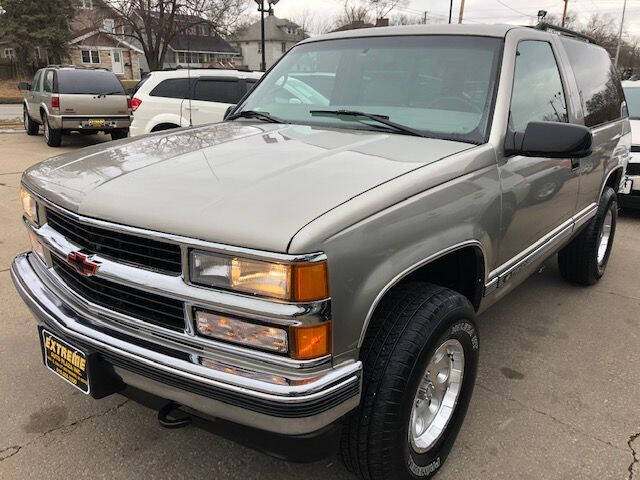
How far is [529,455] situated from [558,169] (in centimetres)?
163

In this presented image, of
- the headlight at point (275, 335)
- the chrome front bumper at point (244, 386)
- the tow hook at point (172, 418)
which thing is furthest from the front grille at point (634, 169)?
the tow hook at point (172, 418)

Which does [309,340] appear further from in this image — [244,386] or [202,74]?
[202,74]

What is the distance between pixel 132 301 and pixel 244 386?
1.91 feet

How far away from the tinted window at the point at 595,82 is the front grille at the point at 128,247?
3.11 m

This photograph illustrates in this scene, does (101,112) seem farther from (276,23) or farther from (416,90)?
(276,23)

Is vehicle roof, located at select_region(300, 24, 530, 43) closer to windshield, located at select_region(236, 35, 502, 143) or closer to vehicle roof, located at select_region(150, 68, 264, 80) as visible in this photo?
windshield, located at select_region(236, 35, 502, 143)

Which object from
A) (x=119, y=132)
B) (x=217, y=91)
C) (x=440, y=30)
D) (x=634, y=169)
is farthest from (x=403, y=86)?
(x=119, y=132)

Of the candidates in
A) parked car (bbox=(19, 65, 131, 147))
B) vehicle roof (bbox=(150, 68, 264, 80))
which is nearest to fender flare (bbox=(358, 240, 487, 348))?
vehicle roof (bbox=(150, 68, 264, 80))

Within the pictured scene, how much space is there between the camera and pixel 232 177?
206cm

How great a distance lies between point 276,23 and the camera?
8038 cm

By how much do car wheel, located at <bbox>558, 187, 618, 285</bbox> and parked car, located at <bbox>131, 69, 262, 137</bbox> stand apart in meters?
6.06

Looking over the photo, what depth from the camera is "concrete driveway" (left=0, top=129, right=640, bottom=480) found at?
2453 millimetres

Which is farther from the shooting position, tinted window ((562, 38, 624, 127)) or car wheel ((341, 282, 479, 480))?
tinted window ((562, 38, 624, 127))

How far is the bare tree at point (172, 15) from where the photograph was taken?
33.7 metres
